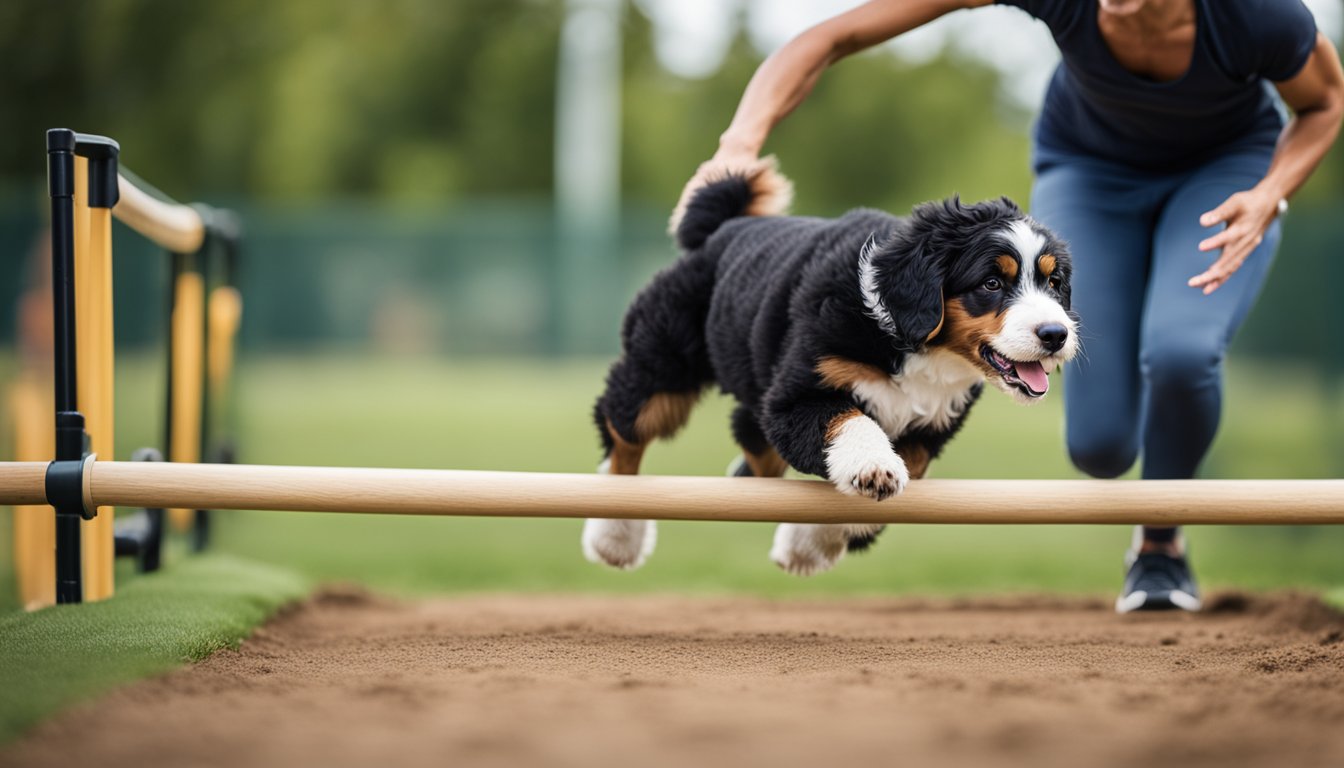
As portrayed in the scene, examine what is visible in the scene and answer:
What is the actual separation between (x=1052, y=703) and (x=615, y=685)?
90cm

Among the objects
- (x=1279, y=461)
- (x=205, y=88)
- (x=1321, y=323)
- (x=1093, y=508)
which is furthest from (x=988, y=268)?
(x=205, y=88)

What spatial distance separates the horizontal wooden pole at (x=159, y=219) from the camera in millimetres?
4254

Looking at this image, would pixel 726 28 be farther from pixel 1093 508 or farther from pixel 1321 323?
pixel 1093 508

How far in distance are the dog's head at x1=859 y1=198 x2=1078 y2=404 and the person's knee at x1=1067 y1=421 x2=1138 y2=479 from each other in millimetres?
913

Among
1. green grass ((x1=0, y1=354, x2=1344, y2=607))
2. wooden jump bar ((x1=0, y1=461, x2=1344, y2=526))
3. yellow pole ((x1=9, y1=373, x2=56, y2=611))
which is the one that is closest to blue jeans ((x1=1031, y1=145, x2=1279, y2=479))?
wooden jump bar ((x1=0, y1=461, x2=1344, y2=526))

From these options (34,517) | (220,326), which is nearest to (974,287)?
(220,326)

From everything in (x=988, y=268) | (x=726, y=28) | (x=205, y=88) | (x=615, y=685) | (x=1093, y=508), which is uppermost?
(x=726, y=28)

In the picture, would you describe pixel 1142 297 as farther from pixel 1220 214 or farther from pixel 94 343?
pixel 94 343

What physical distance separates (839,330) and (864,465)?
428 mm

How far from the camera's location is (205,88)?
84.3 feet

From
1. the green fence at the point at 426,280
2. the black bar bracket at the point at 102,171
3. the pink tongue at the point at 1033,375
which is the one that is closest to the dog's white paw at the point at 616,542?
the pink tongue at the point at 1033,375

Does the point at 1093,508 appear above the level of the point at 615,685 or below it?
above

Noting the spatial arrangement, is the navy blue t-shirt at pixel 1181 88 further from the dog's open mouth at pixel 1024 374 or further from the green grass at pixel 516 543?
the green grass at pixel 516 543

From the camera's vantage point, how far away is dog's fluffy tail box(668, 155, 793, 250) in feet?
14.1
